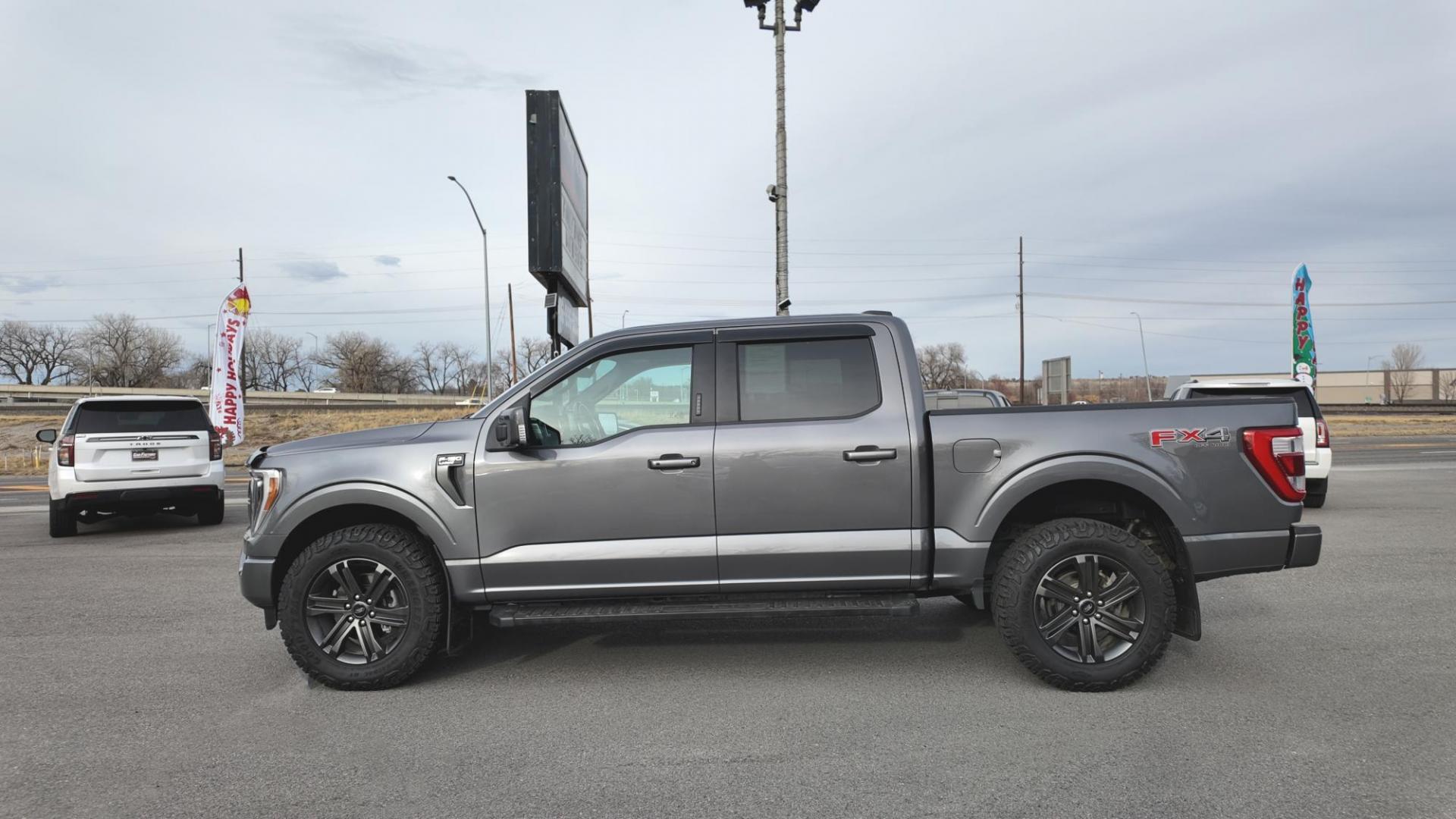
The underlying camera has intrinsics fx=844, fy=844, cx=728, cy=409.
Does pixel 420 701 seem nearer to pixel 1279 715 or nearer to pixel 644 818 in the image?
pixel 644 818

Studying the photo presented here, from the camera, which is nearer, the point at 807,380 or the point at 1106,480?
the point at 1106,480

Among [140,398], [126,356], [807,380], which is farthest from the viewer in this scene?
[126,356]

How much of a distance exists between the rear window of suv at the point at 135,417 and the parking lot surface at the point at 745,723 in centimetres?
479

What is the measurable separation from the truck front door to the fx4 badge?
2.33 metres

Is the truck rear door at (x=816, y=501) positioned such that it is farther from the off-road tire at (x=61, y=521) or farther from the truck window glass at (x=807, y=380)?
the off-road tire at (x=61, y=521)

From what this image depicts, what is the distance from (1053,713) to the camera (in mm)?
4074

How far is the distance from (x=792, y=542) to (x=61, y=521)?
1036 centimetres

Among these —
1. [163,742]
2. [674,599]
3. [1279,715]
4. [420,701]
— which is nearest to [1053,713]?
[1279,715]

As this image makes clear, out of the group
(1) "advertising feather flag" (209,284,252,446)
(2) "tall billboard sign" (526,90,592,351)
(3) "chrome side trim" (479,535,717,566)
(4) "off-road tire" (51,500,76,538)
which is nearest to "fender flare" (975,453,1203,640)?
(3) "chrome side trim" (479,535,717,566)

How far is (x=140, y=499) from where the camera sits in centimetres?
1041

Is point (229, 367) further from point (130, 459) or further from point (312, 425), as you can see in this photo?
point (312, 425)

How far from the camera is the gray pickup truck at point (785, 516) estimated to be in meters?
4.36

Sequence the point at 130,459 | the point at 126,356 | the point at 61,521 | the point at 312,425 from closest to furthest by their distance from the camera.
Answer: the point at 61,521 < the point at 130,459 < the point at 312,425 < the point at 126,356

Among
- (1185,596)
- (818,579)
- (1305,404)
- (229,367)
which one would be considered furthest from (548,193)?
(229,367)
